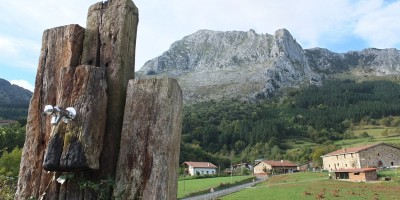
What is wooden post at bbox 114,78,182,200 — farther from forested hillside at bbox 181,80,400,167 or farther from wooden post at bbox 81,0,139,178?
forested hillside at bbox 181,80,400,167

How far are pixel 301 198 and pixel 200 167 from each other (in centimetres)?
7191

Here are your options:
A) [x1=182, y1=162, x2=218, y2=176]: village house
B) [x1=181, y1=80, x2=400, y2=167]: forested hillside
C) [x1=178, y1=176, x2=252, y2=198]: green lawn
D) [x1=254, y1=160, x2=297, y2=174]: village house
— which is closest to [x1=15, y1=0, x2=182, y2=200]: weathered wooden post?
[x1=178, y1=176, x2=252, y2=198]: green lawn

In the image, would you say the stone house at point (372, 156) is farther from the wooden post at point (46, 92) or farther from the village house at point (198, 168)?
the wooden post at point (46, 92)

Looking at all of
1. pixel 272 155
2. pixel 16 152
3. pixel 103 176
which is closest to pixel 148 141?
pixel 103 176

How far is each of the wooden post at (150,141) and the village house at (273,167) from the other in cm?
10448

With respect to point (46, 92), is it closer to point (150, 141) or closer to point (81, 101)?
point (81, 101)

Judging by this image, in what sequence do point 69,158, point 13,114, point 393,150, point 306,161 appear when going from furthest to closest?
point 13,114 < point 306,161 < point 393,150 < point 69,158

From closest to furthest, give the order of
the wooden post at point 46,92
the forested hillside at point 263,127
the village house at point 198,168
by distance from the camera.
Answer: the wooden post at point 46,92 < the village house at point 198,168 < the forested hillside at point 263,127

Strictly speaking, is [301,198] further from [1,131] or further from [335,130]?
[335,130]

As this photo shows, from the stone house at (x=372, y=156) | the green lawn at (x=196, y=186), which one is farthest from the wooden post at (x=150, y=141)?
the stone house at (x=372, y=156)

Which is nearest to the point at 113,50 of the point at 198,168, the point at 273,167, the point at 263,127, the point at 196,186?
the point at 196,186

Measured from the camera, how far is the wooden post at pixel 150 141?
11.4 ft

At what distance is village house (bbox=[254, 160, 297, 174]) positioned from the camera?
10769 centimetres

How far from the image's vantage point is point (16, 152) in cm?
4438
